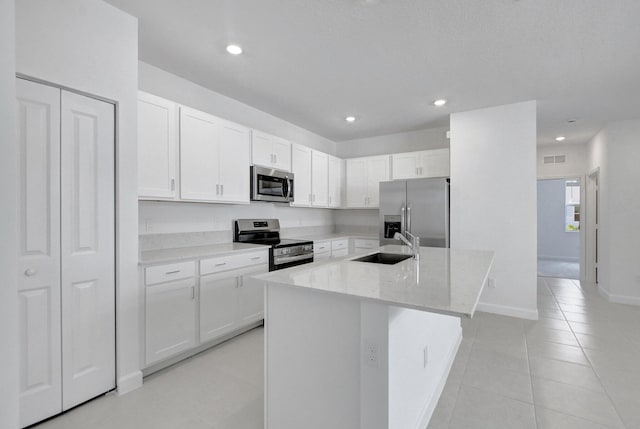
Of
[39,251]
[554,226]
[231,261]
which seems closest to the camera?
[39,251]

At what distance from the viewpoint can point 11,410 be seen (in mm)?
651

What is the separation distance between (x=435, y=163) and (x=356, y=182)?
1352 mm

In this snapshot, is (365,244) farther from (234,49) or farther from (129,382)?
(129,382)

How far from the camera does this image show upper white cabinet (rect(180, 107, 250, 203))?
2.89 m

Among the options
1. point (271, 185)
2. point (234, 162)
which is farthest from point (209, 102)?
point (271, 185)

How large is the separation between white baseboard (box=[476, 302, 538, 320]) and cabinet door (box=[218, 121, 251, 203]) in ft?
10.9

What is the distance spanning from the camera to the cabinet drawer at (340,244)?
4.64 metres

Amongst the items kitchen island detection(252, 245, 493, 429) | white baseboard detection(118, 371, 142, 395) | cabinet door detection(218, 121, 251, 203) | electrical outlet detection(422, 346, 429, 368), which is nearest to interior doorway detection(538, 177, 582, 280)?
electrical outlet detection(422, 346, 429, 368)

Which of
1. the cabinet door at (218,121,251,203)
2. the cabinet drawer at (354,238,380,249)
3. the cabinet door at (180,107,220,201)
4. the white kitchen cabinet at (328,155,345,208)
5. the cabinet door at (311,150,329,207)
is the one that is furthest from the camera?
the white kitchen cabinet at (328,155,345,208)

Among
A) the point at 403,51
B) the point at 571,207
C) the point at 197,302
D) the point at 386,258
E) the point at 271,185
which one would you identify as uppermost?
the point at 403,51

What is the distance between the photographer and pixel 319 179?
16.0 ft

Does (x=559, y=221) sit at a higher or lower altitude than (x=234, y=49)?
lower

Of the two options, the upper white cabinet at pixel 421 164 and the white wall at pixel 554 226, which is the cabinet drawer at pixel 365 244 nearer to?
the upper white cabinet at pixel 421 164

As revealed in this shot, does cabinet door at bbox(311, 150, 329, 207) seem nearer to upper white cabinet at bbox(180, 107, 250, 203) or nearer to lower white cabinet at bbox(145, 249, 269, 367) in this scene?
upper white cabinet at bbox(180, 107, 250, 203)
